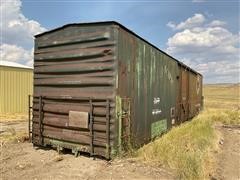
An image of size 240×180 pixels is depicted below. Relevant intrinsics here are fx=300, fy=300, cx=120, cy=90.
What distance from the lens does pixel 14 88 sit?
886 inches

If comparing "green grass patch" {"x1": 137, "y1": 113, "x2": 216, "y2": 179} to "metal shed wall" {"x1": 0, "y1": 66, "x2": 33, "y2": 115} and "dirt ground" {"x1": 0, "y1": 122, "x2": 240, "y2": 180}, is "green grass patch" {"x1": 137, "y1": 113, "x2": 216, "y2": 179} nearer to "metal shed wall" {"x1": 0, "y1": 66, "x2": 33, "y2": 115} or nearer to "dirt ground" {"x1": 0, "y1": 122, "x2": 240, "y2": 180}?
"dirt ground" {"x1": 0, "y1": 122, "x2": 240, "y2": 180}

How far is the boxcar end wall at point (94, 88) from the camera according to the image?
761cm

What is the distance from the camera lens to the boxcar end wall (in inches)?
300

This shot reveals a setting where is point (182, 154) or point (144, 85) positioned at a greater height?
point (144, 85)

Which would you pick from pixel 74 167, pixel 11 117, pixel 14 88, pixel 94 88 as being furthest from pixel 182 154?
pixel 14 88

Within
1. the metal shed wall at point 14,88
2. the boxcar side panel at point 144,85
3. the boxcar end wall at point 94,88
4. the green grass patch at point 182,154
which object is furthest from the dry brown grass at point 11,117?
the green grass patch at point 182,154

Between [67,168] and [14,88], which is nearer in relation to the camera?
[67,168]

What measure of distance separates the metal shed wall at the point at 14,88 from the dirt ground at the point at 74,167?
13.4 metres

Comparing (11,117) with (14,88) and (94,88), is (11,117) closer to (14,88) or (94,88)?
(14,88)

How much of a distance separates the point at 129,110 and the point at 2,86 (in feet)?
52.4

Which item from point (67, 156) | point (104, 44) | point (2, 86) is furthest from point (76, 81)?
point (2, 86)

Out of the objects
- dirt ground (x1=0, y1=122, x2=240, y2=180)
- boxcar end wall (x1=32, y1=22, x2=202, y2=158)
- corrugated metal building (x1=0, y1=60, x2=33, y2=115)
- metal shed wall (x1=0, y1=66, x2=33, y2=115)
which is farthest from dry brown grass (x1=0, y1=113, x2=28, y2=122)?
boxcar end wall (x1=32, y1=22, x2=202, y2=158)

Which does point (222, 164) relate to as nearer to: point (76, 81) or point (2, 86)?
point (76, 81)

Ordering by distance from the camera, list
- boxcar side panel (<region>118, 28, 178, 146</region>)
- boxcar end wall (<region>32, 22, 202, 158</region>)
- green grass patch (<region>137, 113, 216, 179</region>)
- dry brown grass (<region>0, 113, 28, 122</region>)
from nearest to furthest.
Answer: green grass patch (<region>137, 113, 216, 179</region>)
boxcar end wall (<region>32, 22, 202, 158</region>)
boxcar side panel (<region>118, 28, 178, 146</region>)
dry brown grass (<region>0, 113, 28, 122</region>)
